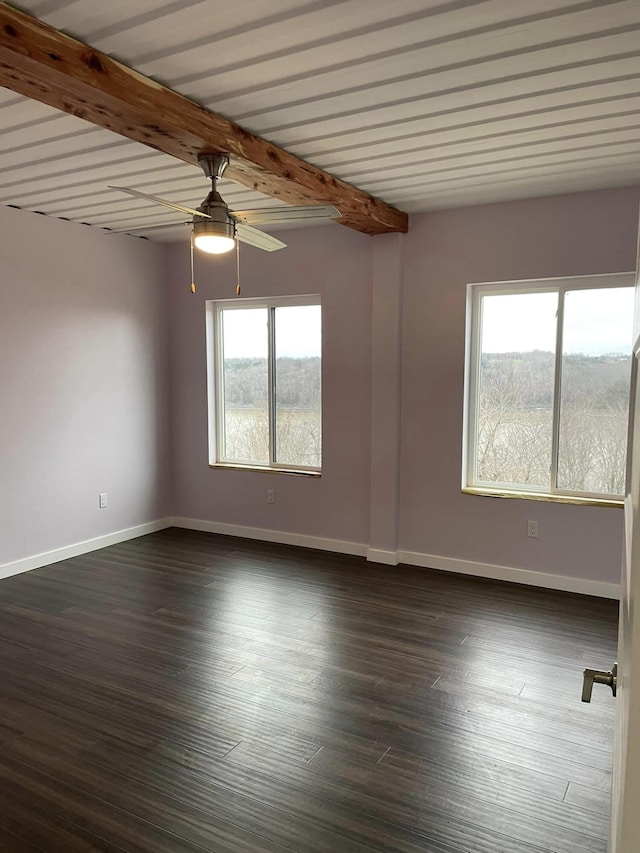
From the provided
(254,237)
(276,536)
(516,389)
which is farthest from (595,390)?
(276,536)

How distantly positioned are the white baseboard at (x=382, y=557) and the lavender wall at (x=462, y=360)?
0.11m

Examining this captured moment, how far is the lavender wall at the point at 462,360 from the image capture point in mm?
3912

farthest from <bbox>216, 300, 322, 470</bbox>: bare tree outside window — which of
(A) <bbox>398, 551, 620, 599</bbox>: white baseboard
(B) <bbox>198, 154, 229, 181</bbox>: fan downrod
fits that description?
(B) <bbox>198, 154, 229, 181</bbox>: fan downrod

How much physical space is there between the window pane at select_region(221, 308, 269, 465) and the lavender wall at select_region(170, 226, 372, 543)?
20 centimetres

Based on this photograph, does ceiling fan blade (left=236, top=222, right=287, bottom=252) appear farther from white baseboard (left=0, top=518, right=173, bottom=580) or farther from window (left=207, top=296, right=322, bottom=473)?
white baseboard (left=0, top=518, right=173, bottom=580)

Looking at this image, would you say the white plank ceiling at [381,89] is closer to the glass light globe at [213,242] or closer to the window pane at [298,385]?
the glass light globe at [213,242]

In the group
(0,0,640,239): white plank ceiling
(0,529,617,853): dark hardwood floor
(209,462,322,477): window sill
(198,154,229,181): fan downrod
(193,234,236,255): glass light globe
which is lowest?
(0,529,617,853): dark hardwood floor

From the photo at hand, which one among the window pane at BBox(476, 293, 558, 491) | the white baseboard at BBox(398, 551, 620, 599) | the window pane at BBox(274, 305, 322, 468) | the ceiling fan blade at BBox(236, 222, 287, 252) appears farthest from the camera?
the window pane at BBox(274, 305, 322, 468)

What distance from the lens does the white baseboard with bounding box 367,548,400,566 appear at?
15.4 ft

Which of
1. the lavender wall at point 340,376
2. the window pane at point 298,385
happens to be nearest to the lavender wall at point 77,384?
the lavender wall at point 340,376

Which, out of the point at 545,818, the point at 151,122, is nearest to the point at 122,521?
the point at 151,122

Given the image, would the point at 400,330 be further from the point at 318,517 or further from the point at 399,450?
the point at 318,517

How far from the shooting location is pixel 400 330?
4.57 m

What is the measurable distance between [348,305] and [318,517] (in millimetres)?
1776
